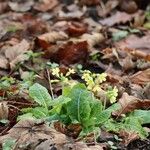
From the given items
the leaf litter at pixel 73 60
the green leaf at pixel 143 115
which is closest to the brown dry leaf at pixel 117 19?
the leaf litter at pixel 73 60

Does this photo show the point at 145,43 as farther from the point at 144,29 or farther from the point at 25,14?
the point at 25,14

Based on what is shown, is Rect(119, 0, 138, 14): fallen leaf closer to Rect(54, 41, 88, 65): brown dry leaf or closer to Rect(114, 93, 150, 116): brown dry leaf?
Rect(54, 41, 88, 65): brown dry leaf

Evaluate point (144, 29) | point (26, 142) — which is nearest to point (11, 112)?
point (26, 142)

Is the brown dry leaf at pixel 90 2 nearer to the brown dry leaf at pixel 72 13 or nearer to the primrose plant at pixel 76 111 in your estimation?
the brown dry leaf at pixel 72 13

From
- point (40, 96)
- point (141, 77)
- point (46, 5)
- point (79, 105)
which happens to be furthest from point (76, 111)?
point (46, 5)

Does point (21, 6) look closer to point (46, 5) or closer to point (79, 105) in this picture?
point (46, 5)

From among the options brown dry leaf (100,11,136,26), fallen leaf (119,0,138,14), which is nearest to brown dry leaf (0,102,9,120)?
brown dry leaf (100,11,136,26)
